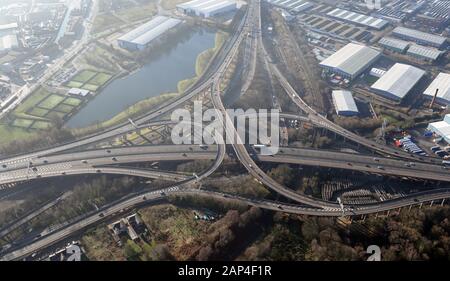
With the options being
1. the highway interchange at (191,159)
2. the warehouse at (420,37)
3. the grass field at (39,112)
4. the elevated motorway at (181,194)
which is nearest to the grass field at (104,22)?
the grass field at (39,112)

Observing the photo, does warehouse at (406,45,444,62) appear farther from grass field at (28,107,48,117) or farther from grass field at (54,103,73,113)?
grass field at (28,107,48,117)

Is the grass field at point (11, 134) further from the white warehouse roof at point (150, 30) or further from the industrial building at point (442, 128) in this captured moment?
the industrial building at point (442, 128)

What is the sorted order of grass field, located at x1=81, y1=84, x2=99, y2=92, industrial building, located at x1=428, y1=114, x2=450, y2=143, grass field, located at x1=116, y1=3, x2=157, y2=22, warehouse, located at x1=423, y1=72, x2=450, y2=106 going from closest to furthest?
industrial building, located at x1=428, y1=114, x2=450, y2=143
warehouse, located at x1=423, y1=72, x2=450, y2=106
grass field, located at x1=81, y1=84, x2=99, y2=92
grass field, located at x1=116, y1=3, x2=157, y2=22

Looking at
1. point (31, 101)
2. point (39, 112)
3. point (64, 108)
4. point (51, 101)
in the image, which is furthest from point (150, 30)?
point (39, 112)

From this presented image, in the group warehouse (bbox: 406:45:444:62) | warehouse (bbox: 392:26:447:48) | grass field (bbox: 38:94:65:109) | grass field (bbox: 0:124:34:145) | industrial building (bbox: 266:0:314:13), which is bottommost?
warehouse (bbox: 406:45:444:62)

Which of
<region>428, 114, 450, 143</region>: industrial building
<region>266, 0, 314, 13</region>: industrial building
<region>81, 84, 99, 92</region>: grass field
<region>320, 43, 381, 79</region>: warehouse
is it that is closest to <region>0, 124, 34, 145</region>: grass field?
<region>81, 84, 99, 92</region>: grass field

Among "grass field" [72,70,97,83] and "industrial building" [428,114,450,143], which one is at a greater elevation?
"grass field" [72,70,97,83]
